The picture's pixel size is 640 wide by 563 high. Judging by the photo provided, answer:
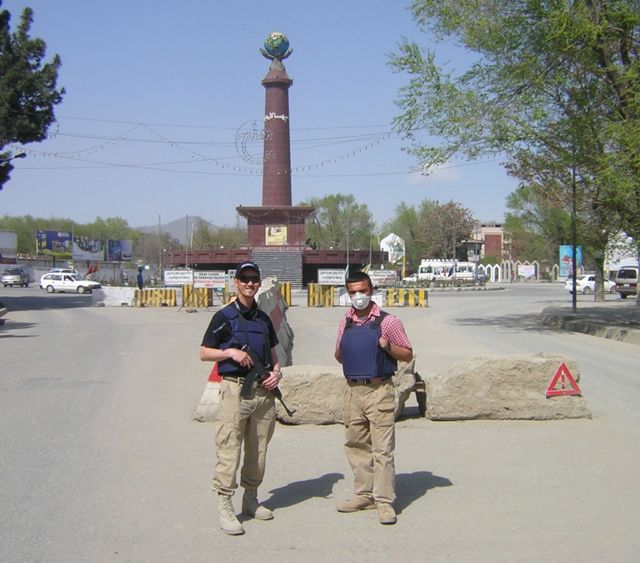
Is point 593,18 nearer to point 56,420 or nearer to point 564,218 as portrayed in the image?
point 56,420

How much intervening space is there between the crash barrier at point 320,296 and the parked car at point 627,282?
19454mm

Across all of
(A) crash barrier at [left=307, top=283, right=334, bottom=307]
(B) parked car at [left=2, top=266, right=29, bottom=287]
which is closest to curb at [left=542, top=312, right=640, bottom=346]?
(A) crash barrier at [left=307, top=283, right=334, bottom=307]

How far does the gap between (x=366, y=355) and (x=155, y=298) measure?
113 ft

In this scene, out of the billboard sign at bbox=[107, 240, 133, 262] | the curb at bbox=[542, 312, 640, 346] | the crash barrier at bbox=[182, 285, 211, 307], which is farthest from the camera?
the billboard sign at bbox=[107, 240, 133, 262]

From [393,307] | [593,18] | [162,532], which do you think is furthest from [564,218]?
[162,532]

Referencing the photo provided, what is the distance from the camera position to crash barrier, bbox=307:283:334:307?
38219mm

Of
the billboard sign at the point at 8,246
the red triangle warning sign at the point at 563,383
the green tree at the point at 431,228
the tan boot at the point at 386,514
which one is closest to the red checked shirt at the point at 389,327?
the tan boot at the point at 386,514

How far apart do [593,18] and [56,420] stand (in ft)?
54.8

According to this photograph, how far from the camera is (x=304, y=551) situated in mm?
5023

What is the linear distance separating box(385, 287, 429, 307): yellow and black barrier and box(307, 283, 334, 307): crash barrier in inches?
107

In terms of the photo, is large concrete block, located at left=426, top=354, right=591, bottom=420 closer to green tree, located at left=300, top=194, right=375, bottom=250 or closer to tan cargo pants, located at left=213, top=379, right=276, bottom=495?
tan cargo pants, located at left=213, top=379, right=276, bottom=495

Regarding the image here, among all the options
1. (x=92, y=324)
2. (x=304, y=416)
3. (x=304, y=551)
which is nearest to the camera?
(x=304, y=551)

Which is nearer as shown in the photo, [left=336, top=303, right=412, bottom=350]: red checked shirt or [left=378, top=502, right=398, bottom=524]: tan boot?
[left=378, top=502, right=398, bottom=524]: tan boot

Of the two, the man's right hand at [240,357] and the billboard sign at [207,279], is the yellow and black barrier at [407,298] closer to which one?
the billboard sign at [207,279]
